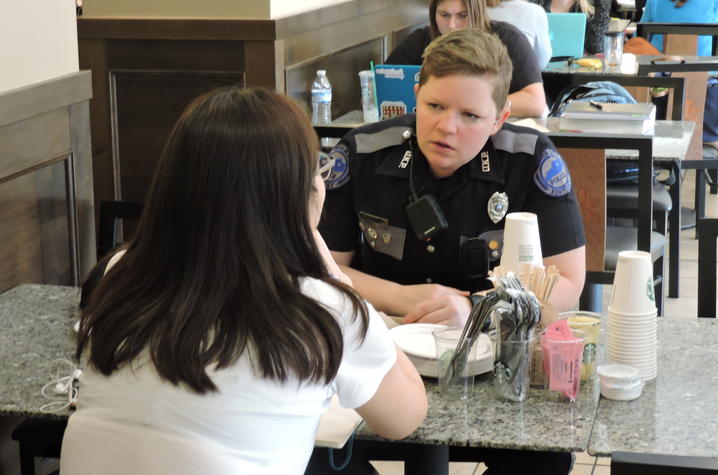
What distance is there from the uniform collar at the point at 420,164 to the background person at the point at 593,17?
456 centimetres

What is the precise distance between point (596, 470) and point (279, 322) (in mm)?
1954

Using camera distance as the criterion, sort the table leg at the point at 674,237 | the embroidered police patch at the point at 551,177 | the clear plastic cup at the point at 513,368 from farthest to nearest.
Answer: the table leg at the point at 674,237 < the embroidered police patch at the point at 551,177 < the clear plastic cup at the point at 513,368

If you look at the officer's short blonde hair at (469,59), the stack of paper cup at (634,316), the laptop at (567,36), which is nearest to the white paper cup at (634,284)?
the stack of paper cup at (634,316)

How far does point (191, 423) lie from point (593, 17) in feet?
19.3

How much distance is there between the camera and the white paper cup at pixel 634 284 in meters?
1.74

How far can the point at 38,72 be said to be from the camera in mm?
2697

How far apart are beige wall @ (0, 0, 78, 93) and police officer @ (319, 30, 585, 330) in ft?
2.73

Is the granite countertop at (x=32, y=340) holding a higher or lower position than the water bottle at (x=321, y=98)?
lower

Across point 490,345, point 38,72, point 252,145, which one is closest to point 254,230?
point 252,145

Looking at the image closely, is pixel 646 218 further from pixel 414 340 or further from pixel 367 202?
pixel 414 340

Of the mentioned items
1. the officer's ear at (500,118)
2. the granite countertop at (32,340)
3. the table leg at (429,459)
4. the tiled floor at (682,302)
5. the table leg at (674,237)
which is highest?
the officer's ear at (500,118)

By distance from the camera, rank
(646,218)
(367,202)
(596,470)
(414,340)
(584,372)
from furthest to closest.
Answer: (646,218), (596,470), (367,202), (414,340), (584,372)

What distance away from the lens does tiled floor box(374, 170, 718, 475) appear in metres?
3.02

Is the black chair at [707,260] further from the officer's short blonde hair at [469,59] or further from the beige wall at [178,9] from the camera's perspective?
the beige wall at [178,9]
